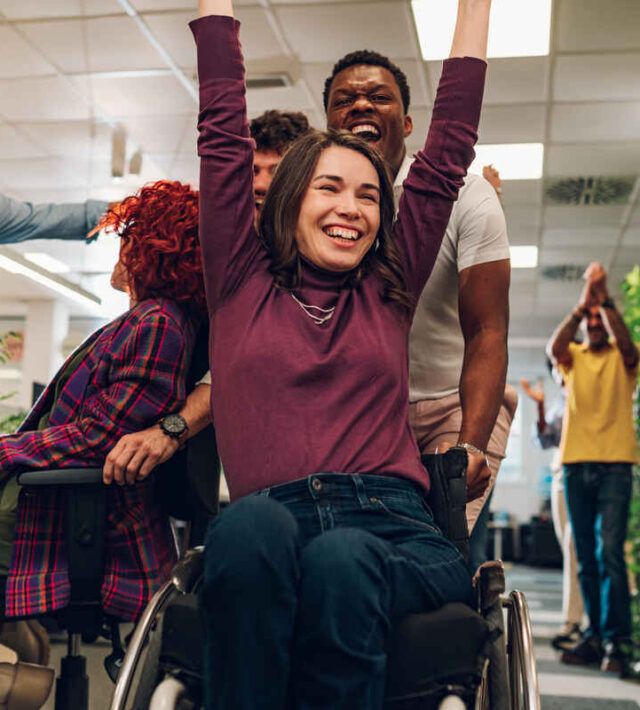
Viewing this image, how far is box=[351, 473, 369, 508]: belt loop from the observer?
3.80 feet

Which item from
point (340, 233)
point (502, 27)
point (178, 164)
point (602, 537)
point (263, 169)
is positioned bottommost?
point (602, 537)

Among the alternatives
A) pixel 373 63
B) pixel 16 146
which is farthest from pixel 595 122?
pixel 373 63

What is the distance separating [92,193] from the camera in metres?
7.64

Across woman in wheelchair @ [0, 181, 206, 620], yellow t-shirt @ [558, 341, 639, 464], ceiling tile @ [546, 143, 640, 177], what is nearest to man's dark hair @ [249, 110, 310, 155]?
woman in wheelchair @ [0, 181, 206, 620]

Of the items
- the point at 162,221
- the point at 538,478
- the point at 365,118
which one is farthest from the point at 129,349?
the point at 538,478

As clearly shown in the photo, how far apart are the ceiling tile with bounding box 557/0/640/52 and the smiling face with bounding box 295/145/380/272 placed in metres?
3.59

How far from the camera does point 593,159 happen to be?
6.55 metres

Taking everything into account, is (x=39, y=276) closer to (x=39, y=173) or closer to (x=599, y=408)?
(x=39, y=173)

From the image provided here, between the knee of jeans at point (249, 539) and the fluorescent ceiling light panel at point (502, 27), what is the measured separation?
3744 mm

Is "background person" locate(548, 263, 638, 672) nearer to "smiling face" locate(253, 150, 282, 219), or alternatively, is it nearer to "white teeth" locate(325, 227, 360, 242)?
"smiling face" locate(253, 150, 282, 219)

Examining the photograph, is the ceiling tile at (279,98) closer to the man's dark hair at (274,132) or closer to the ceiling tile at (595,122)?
the ceiling tile at (595,122)

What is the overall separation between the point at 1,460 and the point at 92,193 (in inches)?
251

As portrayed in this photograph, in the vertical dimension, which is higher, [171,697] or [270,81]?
[270,81]

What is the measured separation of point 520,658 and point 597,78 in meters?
4.83
